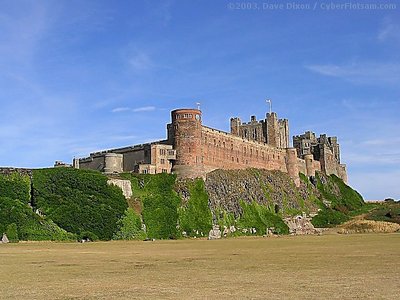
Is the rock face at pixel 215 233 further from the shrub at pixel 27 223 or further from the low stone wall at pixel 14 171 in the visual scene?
the low stone wall at pixel 14 171

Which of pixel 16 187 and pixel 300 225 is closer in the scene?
pixel 16 187

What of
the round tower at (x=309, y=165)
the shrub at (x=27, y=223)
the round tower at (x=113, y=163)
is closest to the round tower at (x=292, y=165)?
the round tower at (x=309, y=165)

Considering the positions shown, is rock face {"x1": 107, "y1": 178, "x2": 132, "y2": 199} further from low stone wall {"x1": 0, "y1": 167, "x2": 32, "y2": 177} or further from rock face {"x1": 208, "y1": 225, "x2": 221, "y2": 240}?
rock face {"x1": 208, "y1": 225, "x2": 221, "y2": 240}

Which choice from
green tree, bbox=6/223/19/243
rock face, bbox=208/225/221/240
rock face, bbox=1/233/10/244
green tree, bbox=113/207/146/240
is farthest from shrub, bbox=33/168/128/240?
rock face, bbox=208/225/221/240

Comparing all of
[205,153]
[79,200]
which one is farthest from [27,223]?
[205,153]

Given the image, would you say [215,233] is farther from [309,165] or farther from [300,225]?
[309,165]

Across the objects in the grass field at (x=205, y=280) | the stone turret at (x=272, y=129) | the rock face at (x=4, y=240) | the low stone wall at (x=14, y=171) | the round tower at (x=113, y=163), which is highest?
the stone turret at (x=272, y=129)

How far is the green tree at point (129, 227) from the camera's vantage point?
220 feet

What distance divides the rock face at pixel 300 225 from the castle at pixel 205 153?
1335cm

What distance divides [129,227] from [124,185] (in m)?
8.40

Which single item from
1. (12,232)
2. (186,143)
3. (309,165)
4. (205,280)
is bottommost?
(205,280)

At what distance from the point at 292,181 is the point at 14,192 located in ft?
210

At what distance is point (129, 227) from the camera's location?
68.2m

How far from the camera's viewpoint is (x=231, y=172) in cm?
9519
